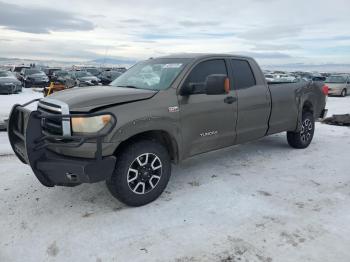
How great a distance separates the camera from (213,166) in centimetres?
570

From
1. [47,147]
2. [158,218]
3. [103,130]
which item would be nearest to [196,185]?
[158,218]

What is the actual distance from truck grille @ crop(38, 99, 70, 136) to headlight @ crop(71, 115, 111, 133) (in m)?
0.10

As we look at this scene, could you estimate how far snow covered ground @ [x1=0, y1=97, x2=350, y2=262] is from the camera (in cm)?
317

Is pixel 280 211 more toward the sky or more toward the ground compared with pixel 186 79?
more toward the ground

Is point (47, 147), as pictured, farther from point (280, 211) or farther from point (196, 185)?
point (280, 211)

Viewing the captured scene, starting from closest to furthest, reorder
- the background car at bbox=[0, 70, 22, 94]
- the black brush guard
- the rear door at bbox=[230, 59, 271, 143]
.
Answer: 1. the black brush guard
2. the rear door at bbox=[230, 59, 271, 143]
3. the background car at bbox=[0, 70, 22, 94]

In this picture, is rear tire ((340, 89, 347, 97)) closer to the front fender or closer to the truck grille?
the front fender

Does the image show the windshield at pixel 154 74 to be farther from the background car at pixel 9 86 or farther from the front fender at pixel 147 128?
the background car at pixel 9 86

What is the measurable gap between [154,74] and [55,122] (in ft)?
5.39

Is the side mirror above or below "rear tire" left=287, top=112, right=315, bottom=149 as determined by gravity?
above

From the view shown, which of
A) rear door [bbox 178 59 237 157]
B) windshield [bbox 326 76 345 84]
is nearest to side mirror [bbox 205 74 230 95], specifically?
rear door [bbox 178 59 237 157]

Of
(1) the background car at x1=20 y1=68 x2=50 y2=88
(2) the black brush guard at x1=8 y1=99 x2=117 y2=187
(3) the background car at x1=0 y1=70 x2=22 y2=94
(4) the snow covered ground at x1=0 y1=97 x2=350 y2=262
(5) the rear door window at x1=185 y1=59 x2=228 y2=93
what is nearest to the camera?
(4) the snow covered ground at x1=0 y1=97 x2=350 y2=262

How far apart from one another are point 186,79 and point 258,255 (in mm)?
2376

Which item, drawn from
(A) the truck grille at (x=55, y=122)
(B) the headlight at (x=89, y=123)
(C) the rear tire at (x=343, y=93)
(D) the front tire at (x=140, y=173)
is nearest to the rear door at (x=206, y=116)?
(D) the front tire at (x=140, y=173)
